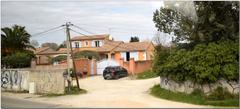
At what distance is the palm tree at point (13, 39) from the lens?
57.4m

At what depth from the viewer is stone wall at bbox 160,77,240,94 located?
25.5 meters

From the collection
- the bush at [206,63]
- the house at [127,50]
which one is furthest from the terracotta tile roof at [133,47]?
the bush at [206,63]

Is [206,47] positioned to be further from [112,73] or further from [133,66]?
[133,66]

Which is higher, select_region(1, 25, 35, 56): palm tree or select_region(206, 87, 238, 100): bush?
select_region(1, 25, 35, 56): palm tree

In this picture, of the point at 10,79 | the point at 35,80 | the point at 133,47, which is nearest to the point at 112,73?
the point at 10,79

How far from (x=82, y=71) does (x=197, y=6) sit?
85.4 ft

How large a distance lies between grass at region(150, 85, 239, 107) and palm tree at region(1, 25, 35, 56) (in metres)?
32.4

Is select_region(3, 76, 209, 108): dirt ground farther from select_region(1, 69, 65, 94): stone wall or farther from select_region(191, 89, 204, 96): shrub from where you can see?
select_region(191, 89, 204, 96): shrub

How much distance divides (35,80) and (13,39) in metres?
25.8

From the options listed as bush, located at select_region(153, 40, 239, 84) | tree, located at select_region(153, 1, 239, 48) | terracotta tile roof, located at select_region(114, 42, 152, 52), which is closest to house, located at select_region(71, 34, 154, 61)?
terracotta tile roof, located at select_region(114, 42, 152, 52)

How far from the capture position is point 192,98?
25.6 meters

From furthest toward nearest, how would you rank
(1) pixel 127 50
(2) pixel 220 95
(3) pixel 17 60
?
(1) pixel 127 50 → (3) pixel 17 60 → (2) pixel 220 95

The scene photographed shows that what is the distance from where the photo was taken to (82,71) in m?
51.7

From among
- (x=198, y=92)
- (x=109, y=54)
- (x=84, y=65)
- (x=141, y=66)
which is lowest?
(x=198, y=92)
